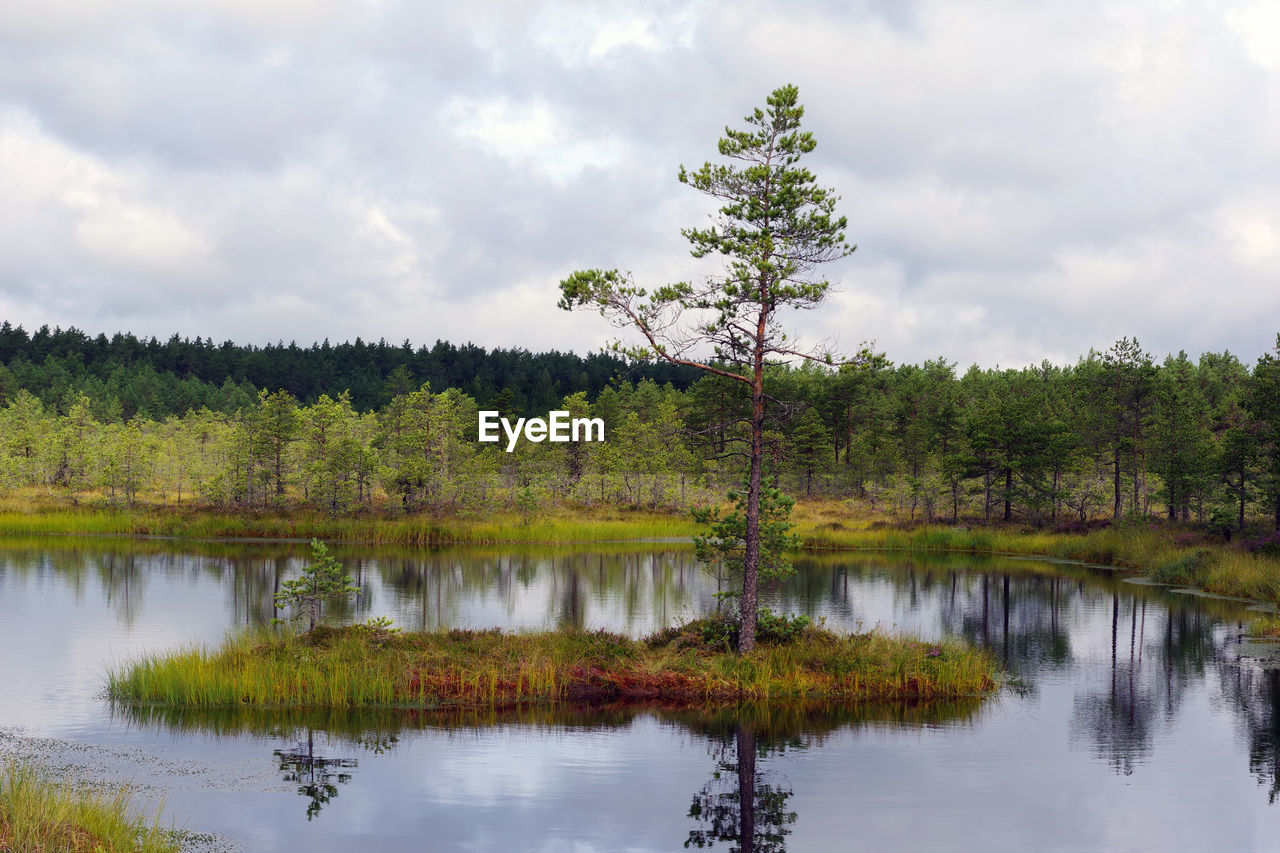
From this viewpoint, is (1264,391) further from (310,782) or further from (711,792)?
(310,782)

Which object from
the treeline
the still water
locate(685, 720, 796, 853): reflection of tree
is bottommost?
locate(685, 720, 796, 853): reflection of tree

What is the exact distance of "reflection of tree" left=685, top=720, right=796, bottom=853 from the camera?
16.0 meters

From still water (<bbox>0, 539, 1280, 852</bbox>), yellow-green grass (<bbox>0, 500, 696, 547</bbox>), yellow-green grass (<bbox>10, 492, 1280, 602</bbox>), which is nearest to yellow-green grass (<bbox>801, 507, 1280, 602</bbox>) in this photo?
yellow-green grass (<bbox>10, 492, 1280, 602</bbox>)

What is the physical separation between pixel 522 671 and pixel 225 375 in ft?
552

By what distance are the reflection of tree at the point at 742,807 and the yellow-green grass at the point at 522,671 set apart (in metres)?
4.10

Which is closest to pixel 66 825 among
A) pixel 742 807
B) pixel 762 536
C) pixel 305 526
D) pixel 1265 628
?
pixel 742 807

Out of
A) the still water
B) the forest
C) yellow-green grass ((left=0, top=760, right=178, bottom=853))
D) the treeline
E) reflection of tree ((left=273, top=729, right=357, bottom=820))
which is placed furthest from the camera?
the treeline

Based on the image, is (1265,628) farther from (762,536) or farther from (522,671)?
(522,671)

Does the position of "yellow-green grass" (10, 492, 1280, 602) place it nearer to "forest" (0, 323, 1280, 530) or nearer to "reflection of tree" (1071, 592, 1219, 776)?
"forest" (0, 323, 1280, 530)

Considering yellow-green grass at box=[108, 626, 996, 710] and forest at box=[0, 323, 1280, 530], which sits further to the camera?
forest at box=[0, 323, 1280, 530]

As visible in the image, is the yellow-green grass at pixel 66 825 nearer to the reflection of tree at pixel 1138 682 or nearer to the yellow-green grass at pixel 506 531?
the reflection of tree at pixel 1138 682

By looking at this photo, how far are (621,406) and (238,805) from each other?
102251 mm

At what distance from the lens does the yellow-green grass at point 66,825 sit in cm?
1209

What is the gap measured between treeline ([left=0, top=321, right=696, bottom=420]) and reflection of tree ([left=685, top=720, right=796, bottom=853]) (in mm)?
100587
